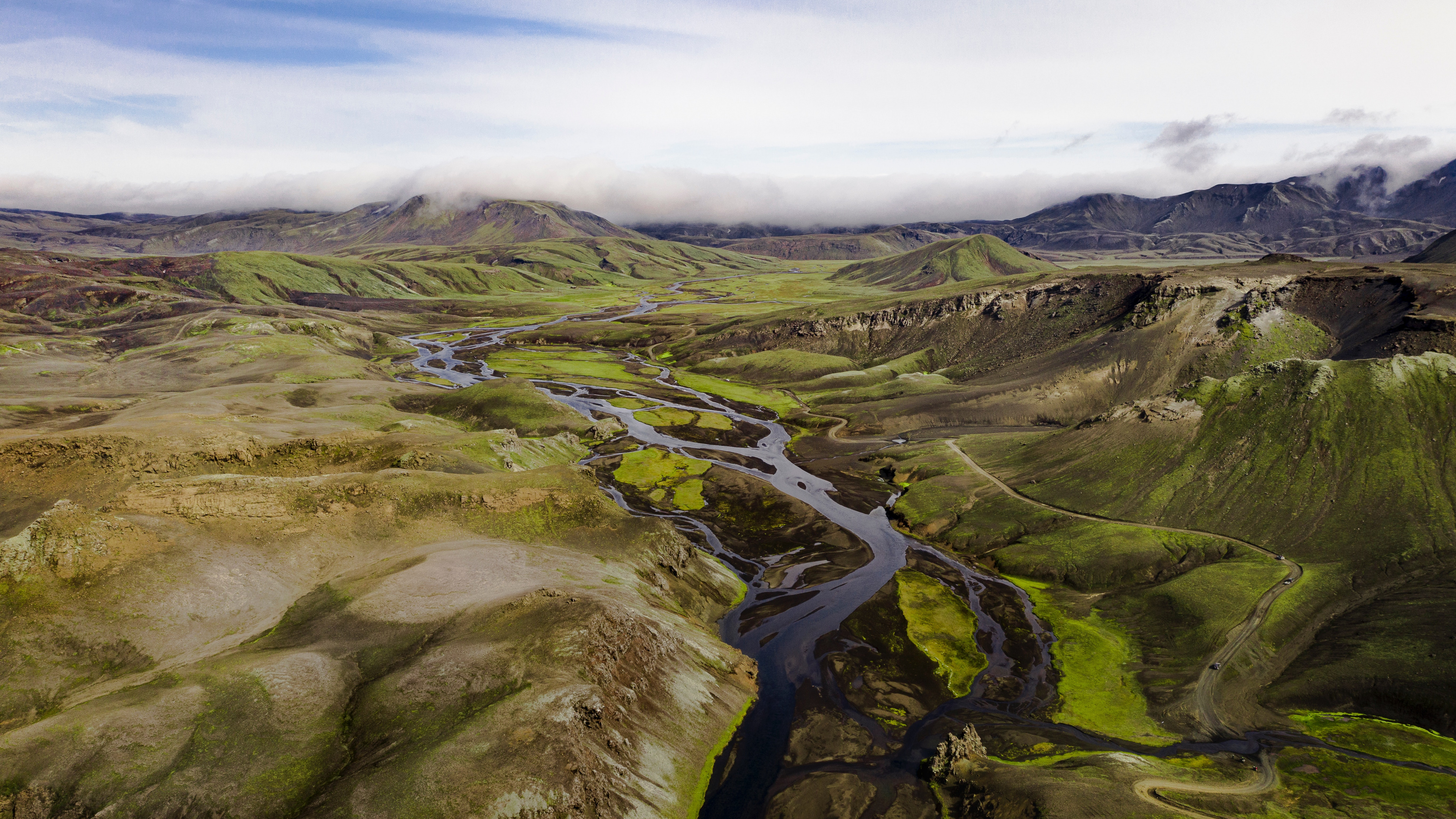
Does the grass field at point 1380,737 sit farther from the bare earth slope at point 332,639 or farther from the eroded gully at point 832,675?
the bare earth slope at point 332,639

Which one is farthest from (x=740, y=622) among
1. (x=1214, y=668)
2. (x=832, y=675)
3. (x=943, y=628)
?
(x=1214, y=668)

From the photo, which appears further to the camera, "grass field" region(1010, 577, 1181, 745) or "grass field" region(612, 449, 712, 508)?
"grass field" region(612, 449, 712, 508)

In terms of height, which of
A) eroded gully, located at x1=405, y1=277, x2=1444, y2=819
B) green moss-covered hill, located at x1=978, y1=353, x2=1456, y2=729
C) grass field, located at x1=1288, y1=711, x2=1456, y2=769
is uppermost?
green moss-covered hill, located at x1=978, y1=353, x2=1456, y2=729

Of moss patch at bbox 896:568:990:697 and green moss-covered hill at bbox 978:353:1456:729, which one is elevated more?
green moss-covered hill at bbox 978:353:1456:729

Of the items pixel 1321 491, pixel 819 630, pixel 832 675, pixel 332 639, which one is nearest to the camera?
pixel 332 639

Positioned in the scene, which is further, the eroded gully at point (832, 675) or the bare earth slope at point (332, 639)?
the eroded gully at point (832, 675)

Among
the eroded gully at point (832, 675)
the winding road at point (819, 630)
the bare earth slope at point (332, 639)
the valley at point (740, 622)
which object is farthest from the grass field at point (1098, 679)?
the bare earth slope at point (332, 639)

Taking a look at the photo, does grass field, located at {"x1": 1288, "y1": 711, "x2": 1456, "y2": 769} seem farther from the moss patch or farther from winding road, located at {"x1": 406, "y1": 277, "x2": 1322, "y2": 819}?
the moss patch

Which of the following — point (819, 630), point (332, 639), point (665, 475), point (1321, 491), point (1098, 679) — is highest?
point (1321, 491)

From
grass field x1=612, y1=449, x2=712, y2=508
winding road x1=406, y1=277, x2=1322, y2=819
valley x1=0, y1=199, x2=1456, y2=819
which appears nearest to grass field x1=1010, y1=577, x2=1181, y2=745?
valley x1=0, y1=199, x2=1456, y2=819

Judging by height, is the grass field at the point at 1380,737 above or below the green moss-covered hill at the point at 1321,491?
below

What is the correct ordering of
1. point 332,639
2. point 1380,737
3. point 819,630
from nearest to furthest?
point 332,639
point 1380,737
point 819,630

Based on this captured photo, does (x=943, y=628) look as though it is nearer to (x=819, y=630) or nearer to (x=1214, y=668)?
(x=819, y=630)
